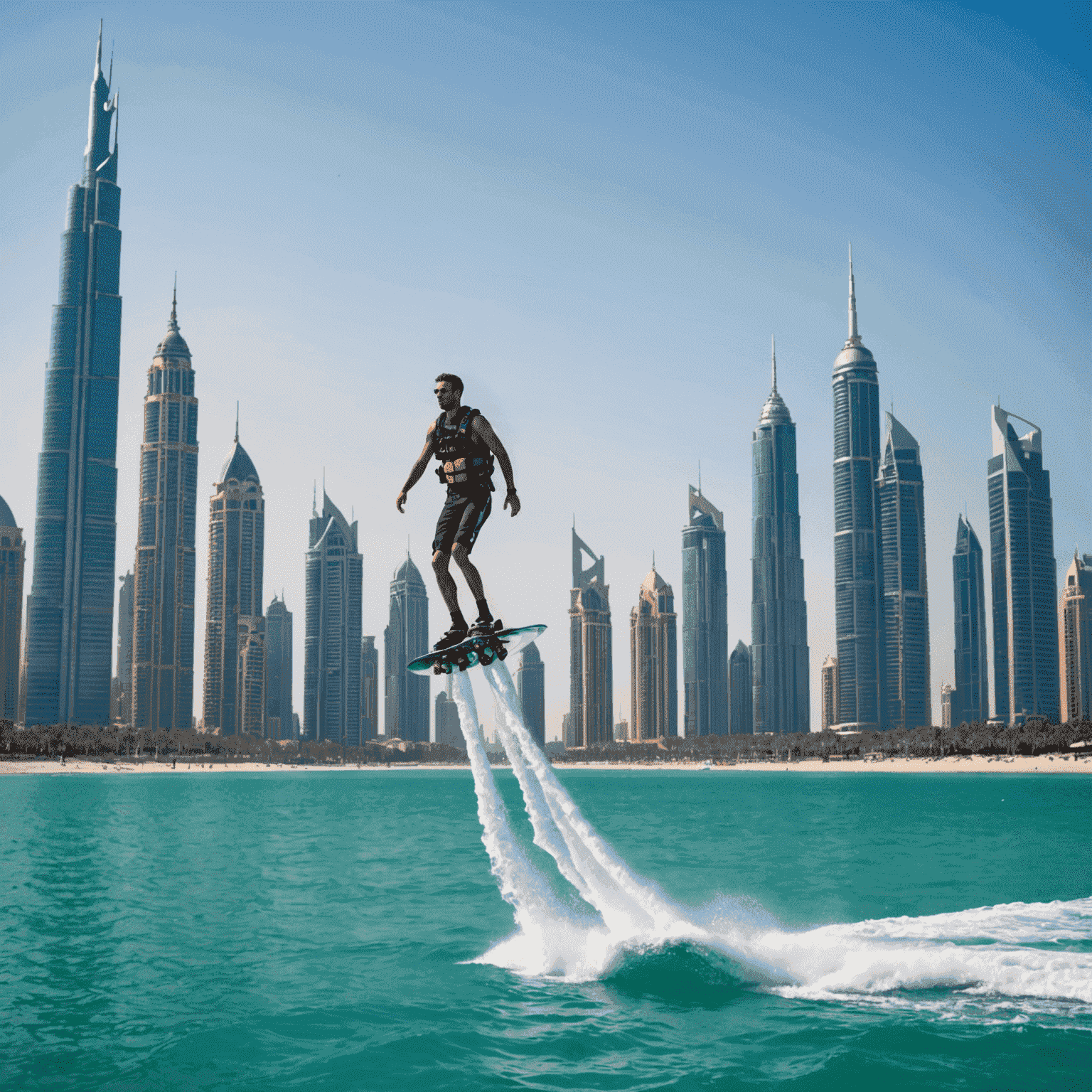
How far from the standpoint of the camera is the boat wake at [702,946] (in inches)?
1004

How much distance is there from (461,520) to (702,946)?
625 inches

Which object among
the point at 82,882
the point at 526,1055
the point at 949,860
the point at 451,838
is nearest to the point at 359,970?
the point at 526,1055

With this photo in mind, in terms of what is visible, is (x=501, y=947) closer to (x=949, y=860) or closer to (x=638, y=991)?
(x=638, y=991)

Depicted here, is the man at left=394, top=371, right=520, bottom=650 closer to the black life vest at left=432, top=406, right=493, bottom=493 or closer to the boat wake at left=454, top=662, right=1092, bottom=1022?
the black life vest at left=432, top=406, right=493, bottom=493

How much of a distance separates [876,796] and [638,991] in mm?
147171

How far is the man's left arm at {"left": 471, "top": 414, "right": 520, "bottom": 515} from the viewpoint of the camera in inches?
702

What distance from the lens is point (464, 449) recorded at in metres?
18.2

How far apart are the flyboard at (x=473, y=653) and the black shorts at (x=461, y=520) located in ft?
5.45

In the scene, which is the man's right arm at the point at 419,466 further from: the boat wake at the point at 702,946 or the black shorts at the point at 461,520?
the boat wake at the point at 702,946

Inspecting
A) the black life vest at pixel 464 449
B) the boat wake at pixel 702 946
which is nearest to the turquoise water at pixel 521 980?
the boat wake at pixel 702 946

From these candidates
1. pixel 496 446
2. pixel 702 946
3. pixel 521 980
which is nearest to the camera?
pixel 496 446

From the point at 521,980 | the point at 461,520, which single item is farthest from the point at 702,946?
the point at 461,520

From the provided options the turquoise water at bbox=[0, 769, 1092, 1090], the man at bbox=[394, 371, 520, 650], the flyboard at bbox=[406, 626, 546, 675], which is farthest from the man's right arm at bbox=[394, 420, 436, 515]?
the turquoise water at bbox=[0, 769, 1092, 1090]

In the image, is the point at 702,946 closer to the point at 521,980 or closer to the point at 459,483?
the point at 521,980
